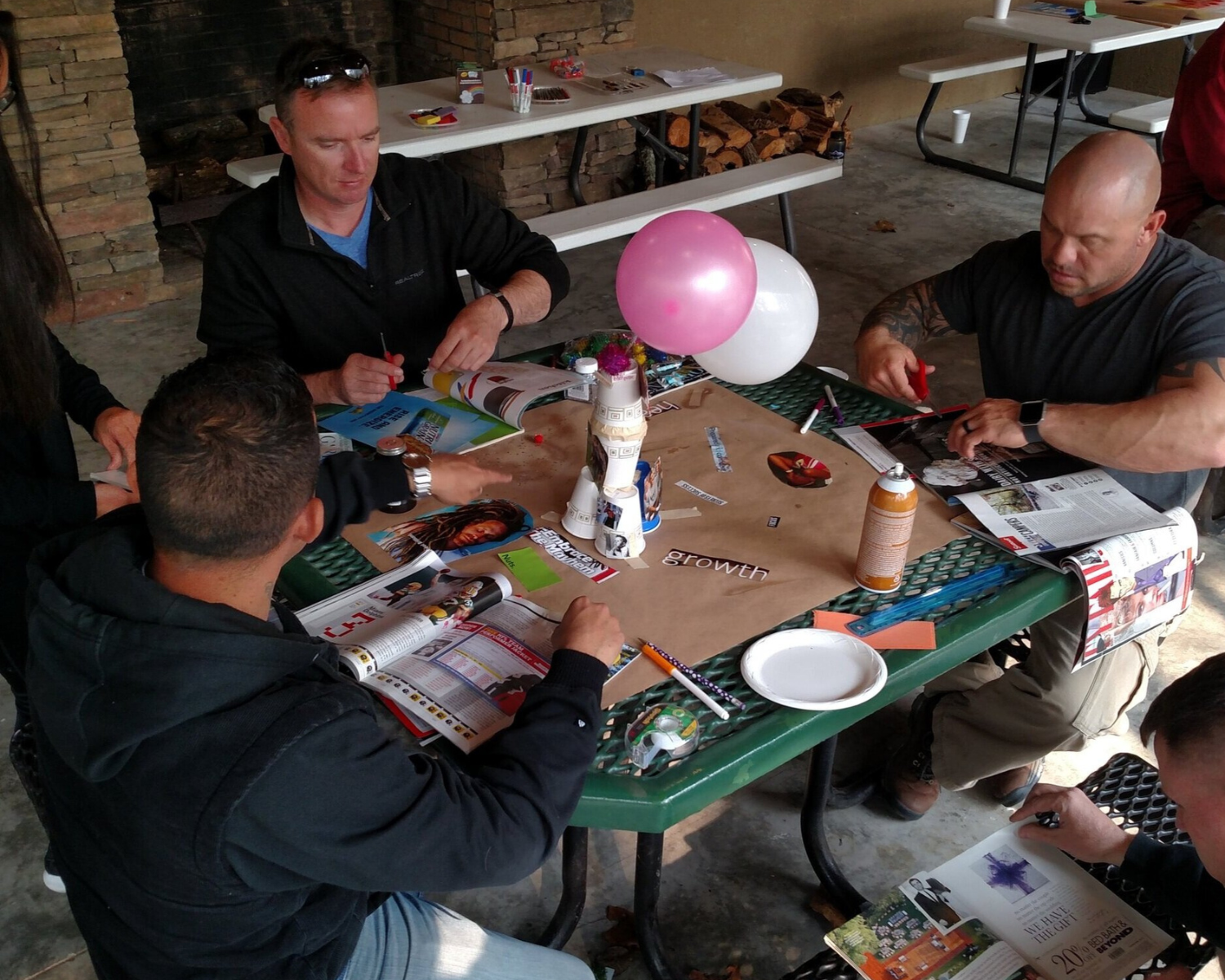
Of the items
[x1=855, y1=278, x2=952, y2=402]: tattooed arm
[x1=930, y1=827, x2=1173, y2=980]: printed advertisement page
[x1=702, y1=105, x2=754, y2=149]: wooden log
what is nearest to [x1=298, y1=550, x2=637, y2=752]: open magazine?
[x1=930, y1=827, x2=1173, y2=980]: printed advertisement page

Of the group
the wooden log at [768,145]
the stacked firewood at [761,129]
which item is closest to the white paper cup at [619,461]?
the stacked firewood at [761,129]

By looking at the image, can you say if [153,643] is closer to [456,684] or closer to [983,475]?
[456,684]

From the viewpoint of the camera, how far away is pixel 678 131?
19.3ft

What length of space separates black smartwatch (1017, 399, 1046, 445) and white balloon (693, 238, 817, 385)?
0.40 meters

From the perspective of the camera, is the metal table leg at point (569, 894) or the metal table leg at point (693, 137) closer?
the metal table leg at point (569, 894)

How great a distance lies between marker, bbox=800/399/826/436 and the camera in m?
2.03

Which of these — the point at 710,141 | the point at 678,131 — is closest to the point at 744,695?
the point at 678,131

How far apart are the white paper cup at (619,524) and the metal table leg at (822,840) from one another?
2.18 feet

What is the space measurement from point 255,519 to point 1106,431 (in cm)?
144

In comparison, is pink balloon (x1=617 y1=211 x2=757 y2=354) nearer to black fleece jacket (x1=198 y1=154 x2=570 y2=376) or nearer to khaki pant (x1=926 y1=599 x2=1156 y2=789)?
black fleece jacket (x1=198 y1=154 x2=570 y2=376)

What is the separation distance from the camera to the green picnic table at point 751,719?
1.29 metres

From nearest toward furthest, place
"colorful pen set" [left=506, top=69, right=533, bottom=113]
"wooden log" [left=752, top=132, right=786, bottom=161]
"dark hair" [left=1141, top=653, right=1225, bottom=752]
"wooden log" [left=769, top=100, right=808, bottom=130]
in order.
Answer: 1. "dark hair" [left=1141, top=653, right=1225, bottom=752]
2. "colorful pen set" [left=506, top=69, right=533, bottom=113]
3. "wooden log" [left=752, top=132, right=786, bottom=161]
4. "wooden log" [left=769, top=100, right=808, bottom=130]

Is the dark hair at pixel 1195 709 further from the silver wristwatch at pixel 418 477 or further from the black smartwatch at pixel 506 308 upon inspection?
the black smartwatch at pixel 506 308

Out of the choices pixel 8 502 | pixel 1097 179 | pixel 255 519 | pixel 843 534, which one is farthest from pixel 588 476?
pixel 1097 179
